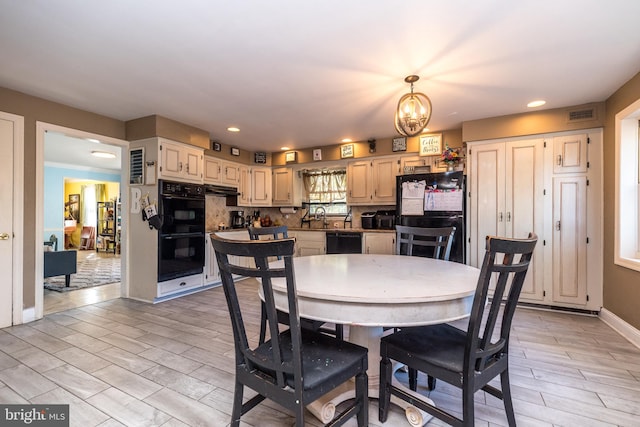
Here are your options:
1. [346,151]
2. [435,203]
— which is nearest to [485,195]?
[435,203]

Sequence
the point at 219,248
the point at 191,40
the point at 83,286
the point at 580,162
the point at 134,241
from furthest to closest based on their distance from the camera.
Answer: the point at 83,286, the point at 134,241, the point at 580,162, the point at 191,40, the point at 219,248

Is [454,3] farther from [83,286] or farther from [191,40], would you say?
[83,286]

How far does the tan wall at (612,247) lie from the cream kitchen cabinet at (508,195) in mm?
554

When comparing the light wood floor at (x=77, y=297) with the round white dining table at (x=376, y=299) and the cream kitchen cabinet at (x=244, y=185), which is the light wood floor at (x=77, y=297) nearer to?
the cream kitchen cabinet at (x=244, y=185)

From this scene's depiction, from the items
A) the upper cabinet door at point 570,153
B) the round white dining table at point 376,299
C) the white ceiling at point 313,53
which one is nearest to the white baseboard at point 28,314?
the white ceiling at point 313,53

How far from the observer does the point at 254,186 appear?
5668 mm

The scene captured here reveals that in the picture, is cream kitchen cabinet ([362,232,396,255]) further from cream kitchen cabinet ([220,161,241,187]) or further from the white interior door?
the white interior door

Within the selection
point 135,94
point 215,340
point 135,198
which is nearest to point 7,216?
point 135,198

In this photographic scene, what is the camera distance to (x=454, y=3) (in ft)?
5.70

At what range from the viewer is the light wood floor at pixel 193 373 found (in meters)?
1.64

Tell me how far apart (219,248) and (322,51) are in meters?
1.79

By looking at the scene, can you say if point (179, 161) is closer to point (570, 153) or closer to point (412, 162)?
point (412, 162)

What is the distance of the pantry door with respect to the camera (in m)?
2.90

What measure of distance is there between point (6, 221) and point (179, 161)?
1786mm
